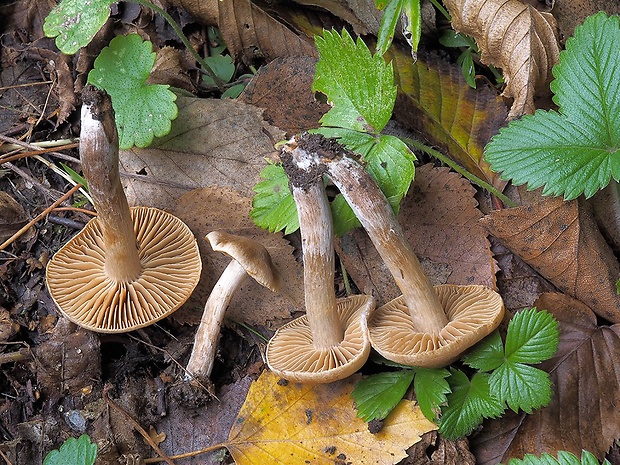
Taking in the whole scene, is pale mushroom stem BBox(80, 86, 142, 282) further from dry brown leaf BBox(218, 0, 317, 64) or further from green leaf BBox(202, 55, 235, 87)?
dry brown leaf BBox(218, 0, 317, 64)

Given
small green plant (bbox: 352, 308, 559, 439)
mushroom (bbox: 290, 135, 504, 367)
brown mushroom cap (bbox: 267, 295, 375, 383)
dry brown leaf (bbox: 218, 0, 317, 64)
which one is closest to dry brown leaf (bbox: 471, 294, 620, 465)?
small green plant (bbox: 352, 308, 559, 439)

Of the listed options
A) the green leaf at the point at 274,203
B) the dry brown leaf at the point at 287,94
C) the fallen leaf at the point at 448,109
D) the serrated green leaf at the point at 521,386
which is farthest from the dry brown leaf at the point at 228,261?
the serrated green leaf at the point at 521,386

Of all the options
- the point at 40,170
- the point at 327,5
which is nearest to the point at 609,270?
the point at 327,5

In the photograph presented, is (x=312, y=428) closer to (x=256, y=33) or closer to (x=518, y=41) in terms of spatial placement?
(x=518, y=41)

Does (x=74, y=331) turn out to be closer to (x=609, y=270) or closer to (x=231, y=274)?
(x=231, y=274)

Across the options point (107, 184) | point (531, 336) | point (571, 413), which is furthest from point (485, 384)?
point (107, 184)

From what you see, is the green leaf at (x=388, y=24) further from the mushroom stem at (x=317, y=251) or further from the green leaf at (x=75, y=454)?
the green leaf at (x=75, y=454)

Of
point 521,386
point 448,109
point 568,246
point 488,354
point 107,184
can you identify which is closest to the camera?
point 521,386
